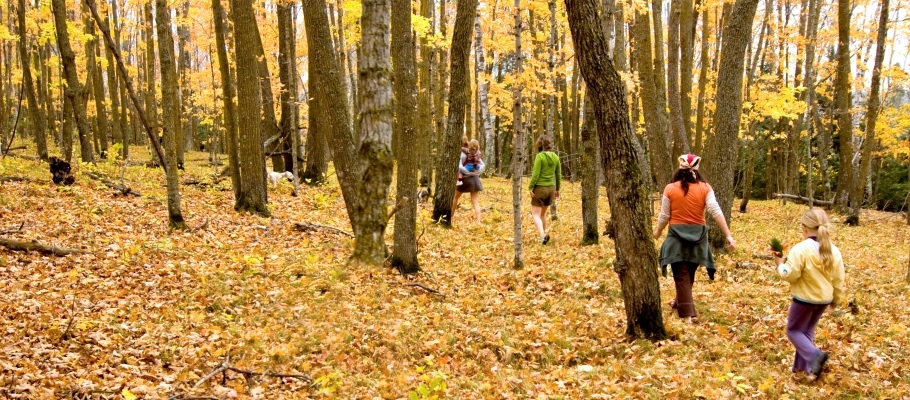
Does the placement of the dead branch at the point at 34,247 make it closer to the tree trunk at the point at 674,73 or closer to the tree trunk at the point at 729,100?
the tree trunk at the point at 729,100

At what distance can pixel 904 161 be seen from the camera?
26.5 meters

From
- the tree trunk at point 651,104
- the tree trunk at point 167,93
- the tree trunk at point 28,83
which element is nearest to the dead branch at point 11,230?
the tree trunk at point 167,93

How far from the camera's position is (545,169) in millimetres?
11008

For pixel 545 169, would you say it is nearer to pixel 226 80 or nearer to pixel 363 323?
pixel 363 323

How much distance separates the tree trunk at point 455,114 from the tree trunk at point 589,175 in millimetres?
2414

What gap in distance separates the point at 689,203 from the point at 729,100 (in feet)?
11.9

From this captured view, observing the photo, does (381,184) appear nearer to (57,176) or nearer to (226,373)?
(226,373)

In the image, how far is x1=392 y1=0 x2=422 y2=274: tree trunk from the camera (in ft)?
24.9

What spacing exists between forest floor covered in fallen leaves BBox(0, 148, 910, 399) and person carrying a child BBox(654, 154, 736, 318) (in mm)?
457

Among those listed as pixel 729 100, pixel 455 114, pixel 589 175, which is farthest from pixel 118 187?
pixel 729 100

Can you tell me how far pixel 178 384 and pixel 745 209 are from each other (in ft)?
68.9

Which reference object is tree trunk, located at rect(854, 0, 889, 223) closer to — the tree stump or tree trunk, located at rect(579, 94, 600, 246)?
tree trunk, located at rect(579, 94, 600, 246)

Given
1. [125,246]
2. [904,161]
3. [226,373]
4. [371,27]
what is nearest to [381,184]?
[371,27]

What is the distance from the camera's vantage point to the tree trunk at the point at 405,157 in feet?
24.9
